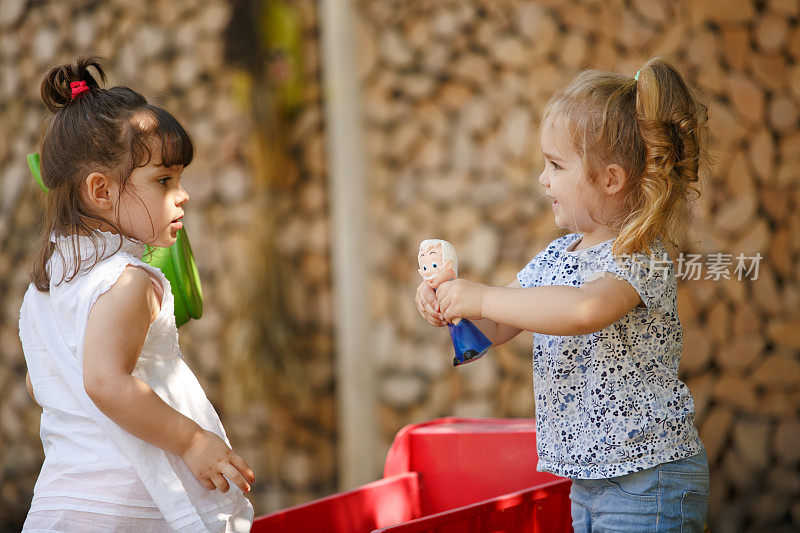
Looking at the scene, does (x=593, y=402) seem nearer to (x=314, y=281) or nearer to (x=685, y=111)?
(x=685, y=111)

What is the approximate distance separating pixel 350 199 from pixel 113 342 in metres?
1.74

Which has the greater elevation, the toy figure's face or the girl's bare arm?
the toy figure's face

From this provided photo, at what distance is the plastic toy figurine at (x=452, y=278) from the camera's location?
130cm

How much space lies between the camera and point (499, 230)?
2676mm

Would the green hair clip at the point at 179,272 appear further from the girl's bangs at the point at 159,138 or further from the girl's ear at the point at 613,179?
the girl's ear at the point at 613,179

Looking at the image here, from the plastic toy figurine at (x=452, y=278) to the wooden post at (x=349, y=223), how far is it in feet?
4.95

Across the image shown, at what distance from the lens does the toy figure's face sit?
1326 mm

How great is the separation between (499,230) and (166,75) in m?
1.29

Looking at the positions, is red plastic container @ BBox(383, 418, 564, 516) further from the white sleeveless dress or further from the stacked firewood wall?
the stacked firewood wall

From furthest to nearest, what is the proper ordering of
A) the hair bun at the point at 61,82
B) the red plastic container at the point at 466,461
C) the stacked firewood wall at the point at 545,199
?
1. the stacked firewood wall at the point at 545,199
2. the red plastic container at the point at 466,461
3. the hair bun at the point at 61,82

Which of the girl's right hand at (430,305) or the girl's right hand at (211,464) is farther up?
the girl's right hand at (430,305)

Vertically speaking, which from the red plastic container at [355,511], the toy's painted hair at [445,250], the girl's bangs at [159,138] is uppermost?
the girl's bangs at [159,138]

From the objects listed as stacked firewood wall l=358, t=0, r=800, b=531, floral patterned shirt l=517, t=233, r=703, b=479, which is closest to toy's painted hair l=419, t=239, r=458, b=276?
floral patterned shirt l=517, t=233, r=703, b=479

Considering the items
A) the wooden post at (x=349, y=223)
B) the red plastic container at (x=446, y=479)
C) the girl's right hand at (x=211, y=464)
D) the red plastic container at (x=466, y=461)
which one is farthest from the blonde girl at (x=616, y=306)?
the wooden post at (x=349, y=223)
